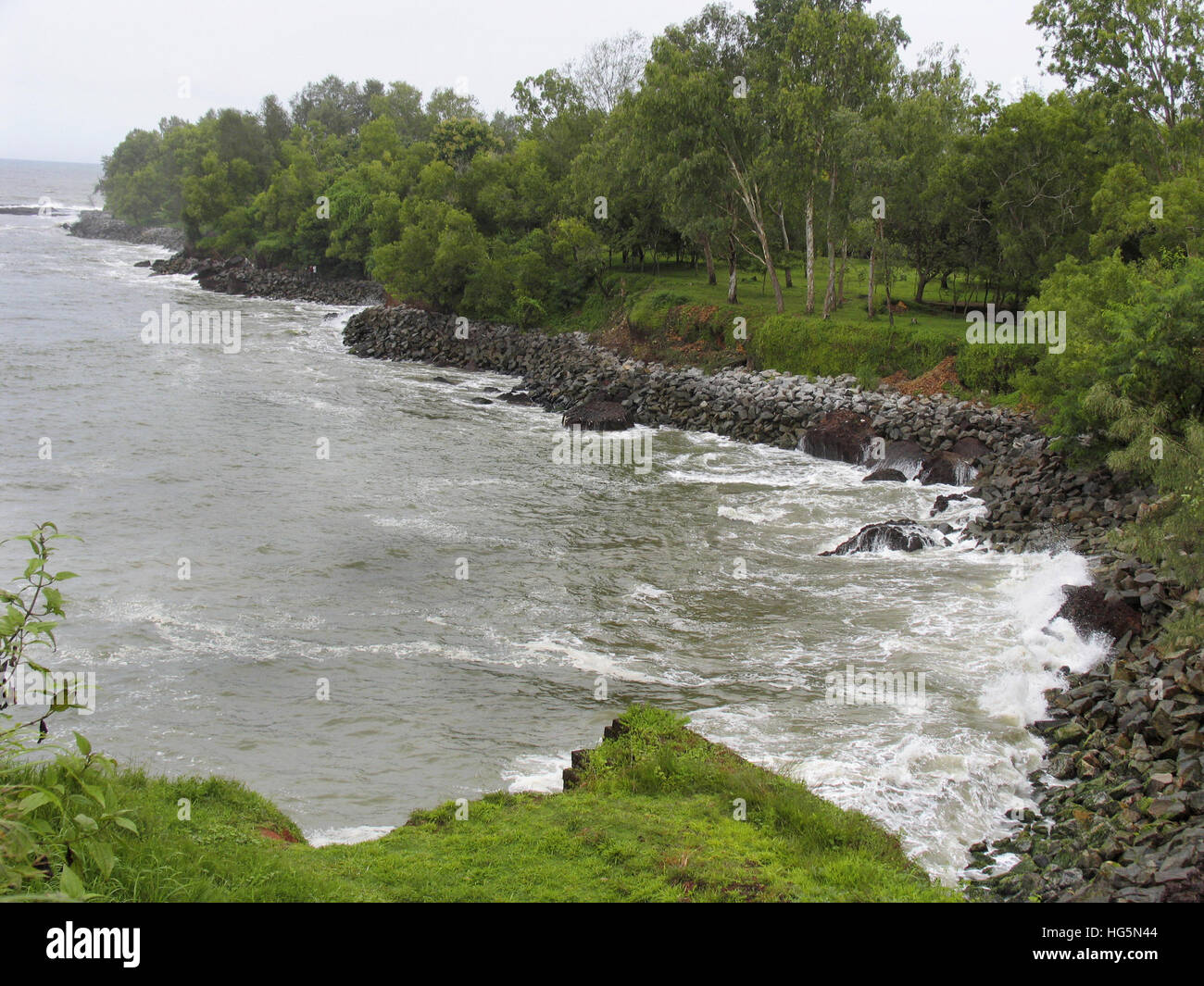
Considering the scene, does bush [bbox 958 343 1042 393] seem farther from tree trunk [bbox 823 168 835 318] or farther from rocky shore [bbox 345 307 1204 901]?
tree trunk [bbox 823 168 835 318]

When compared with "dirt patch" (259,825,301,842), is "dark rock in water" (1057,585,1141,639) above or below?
above

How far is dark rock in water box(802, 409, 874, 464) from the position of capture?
110 ft

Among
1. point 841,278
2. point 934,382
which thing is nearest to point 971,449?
point 934,382

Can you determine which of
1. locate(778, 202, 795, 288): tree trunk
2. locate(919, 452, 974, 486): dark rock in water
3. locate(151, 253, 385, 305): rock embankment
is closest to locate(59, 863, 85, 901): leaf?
locate(919, 452, 974, 486): dark rock in water

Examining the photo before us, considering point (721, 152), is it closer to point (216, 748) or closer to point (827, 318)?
point (827, 318)

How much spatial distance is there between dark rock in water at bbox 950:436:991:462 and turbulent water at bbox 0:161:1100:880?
Result: 3.09 m

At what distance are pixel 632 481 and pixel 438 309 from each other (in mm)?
30860

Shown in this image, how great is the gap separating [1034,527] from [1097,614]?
698 centimetres

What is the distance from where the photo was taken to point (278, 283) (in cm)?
7688

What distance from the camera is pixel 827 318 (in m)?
41.8

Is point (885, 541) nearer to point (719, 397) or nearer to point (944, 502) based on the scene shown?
point (944, 502)
